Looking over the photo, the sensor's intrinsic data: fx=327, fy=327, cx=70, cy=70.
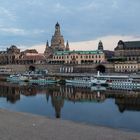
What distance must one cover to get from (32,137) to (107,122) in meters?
10.9

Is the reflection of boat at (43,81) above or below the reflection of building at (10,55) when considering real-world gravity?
below

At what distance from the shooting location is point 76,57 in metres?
126

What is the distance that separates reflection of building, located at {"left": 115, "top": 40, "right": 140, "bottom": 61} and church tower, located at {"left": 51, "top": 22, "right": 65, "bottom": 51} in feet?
124

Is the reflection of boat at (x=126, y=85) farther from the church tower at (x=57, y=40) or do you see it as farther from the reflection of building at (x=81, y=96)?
the church tower at (x=57, y=40)

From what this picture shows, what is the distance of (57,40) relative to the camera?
149875 mm

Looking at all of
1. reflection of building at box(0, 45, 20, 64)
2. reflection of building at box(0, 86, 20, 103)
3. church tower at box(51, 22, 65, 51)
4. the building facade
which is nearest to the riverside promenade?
reflection of building at box(0, 86, 20, 103)

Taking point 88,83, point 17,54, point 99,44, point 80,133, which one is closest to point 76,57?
point 99,44

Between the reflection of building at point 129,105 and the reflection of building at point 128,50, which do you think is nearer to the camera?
the reflection of building at point 129,105

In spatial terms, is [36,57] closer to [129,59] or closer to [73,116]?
[129,59]

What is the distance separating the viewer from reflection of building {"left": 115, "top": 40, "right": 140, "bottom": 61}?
111 metres

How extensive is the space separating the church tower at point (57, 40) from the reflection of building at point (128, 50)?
37946 mm

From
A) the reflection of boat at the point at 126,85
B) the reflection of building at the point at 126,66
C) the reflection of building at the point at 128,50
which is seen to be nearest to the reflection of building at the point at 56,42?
the reflection of building at the point at 128,50

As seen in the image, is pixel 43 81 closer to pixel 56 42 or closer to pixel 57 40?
pixel 56 42

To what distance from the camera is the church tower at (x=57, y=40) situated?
14856 cm
